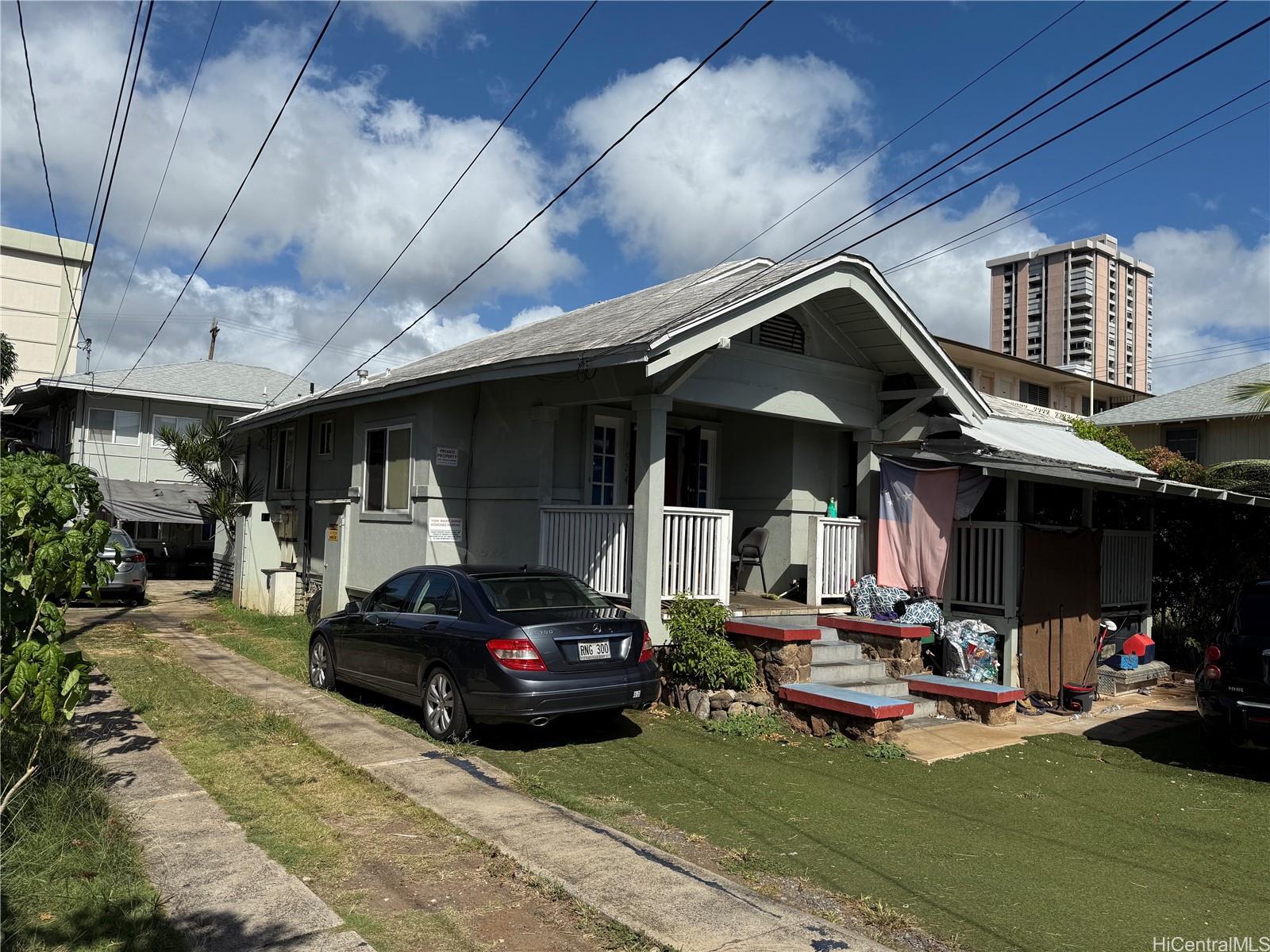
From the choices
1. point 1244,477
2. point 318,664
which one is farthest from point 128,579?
point 1244,477

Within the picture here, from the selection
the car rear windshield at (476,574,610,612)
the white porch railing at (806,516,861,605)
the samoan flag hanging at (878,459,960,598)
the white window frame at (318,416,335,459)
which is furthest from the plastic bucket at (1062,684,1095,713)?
the white window frame at (318,416,335,459)

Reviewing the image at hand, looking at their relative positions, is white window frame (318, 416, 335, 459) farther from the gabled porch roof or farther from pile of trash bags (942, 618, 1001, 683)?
pile of trash bags (942, 618, 1001, 683)

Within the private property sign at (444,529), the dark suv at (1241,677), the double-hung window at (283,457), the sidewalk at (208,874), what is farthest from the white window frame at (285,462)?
the dark suv at (1241,677)

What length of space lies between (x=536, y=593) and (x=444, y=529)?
4.58 m

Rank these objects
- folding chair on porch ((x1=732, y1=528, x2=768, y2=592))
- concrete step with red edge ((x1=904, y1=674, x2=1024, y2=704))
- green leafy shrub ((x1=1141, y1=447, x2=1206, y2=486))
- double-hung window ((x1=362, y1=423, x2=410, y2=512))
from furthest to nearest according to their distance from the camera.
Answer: green leafy shrub ((x1=1141, y1=447, x2=1206, y2=486)), double-hung window ((x1=362, y1=423, x2=410, y2=512)), folding chair on porch ((x1=732, y1=528, x2=768, y2=592)), concrete step with red edge ((x1=904, y1=674, x2=1024, y2=704))

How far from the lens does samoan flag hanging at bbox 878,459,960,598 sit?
11695mm

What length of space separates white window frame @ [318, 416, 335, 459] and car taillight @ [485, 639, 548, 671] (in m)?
10.2

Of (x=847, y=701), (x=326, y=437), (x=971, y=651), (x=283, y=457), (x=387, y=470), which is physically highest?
(x=326, y=437)

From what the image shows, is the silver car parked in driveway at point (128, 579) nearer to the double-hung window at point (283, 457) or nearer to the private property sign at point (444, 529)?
the double-hung window at point (283, 457)

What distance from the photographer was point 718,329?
32.2ft

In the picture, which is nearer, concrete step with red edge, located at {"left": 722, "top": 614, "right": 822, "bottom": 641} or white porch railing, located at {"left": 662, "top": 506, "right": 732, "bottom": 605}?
concrete step with red edge, located at {"left": 722, "top": 614, "right": 822, "bottom": 641}

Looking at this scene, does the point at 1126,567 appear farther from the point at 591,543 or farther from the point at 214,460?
the point at 214,460

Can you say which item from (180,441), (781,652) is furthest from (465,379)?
(180,441)

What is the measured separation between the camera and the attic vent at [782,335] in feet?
38.3
